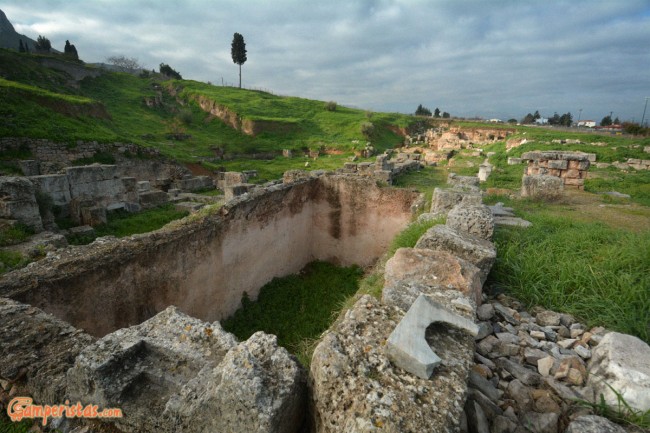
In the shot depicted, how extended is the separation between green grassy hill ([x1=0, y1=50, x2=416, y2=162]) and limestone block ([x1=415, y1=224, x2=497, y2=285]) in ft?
61.6

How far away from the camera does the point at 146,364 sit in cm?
243

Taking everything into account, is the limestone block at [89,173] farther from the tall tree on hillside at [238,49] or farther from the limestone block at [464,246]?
the tall tree on hillside at [238,49]

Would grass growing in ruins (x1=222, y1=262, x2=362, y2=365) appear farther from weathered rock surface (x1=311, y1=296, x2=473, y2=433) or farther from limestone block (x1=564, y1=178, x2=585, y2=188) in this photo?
limestone block (x1=564, y1=178, x2=585, y2=188)

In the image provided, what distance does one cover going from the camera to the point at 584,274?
3.26 meters

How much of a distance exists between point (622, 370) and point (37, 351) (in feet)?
13.4

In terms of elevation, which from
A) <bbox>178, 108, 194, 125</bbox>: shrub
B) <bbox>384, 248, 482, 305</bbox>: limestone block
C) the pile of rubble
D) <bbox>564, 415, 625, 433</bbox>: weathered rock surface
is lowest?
the pile of rubble

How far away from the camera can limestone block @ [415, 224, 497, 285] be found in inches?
136

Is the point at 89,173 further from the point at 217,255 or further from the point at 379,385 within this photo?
the point at 379,385

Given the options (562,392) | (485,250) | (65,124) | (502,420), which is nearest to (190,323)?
(502,420)

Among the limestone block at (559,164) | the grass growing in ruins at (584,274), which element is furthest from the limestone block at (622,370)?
the limestone block at (559,164)

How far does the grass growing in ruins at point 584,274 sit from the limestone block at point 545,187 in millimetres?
4307

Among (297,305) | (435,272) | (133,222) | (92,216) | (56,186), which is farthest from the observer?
(133,222)

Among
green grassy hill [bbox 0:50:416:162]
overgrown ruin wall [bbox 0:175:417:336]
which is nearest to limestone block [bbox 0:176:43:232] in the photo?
overgrown ruin wall [bbox 0:175:417:336]

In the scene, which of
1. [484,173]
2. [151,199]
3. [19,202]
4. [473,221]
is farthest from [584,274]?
[151,199]
